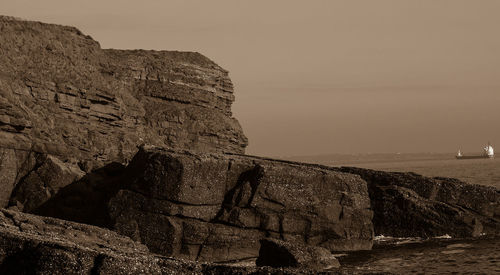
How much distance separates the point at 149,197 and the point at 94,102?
16.4 metres

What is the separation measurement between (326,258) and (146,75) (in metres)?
33.0

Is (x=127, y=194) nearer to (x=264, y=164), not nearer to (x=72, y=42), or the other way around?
(x=264, y=164)

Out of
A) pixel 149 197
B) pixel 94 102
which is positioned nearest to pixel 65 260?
pixel 149 197

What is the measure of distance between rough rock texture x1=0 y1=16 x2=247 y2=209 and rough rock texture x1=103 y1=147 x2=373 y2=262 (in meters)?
7.20

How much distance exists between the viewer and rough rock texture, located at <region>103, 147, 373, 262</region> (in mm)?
28250

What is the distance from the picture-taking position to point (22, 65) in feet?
138

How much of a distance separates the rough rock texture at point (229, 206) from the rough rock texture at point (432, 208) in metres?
4.65

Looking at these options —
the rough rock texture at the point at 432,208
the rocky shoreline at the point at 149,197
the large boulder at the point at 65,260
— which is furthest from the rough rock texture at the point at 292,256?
the rough rock texture at the point at 432,208

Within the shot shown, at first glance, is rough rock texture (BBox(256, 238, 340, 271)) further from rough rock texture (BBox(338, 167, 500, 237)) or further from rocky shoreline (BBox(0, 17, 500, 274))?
rough rock texture (BBox(338, 167, 500, 237))

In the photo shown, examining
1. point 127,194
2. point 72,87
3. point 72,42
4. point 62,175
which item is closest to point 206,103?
point 72,42

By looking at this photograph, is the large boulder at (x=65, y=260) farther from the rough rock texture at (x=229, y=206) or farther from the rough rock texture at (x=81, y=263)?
the rough rock texture at (x=229, y=206)

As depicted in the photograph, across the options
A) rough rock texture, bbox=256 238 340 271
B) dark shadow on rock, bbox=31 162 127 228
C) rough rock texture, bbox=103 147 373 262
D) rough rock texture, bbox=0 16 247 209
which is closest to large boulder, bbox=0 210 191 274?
rough rock texture, bbox=256 238 340 271

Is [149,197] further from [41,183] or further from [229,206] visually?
[41,183]

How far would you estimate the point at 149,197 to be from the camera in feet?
93.9
